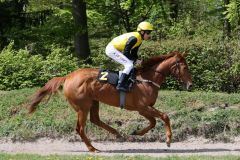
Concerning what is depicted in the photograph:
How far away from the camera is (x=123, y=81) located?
11938 millimetres

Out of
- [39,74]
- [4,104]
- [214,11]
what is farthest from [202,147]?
[214,11]

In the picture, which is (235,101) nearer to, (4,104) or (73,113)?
(73,113)

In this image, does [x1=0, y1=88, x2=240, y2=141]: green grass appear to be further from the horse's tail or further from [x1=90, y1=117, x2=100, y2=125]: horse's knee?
the horse's tail

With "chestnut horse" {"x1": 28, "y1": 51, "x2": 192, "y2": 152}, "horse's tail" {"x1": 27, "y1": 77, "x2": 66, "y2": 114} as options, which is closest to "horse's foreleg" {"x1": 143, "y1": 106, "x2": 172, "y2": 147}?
"chestnut horse" {"x1": 28, "y1": 51, "x2": 192, "y2": 152}

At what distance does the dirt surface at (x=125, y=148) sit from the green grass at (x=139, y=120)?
200 mm

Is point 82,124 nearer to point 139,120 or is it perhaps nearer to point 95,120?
point 95,120

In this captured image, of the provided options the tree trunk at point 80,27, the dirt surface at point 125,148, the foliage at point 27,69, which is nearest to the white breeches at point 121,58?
the dirt surface at point 125,148

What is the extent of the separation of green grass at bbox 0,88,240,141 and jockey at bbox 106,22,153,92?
206 centimetres

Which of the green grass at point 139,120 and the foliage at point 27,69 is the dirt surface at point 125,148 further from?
the foliage at point 27,69

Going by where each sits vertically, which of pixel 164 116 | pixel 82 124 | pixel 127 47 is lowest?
pixel 82 124

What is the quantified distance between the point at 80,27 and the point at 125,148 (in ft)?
30.3

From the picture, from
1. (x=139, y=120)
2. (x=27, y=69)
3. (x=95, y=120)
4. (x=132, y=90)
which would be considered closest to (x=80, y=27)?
(x=27, y=69)

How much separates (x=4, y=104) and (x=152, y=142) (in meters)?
4.45

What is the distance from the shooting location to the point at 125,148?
13.0m
